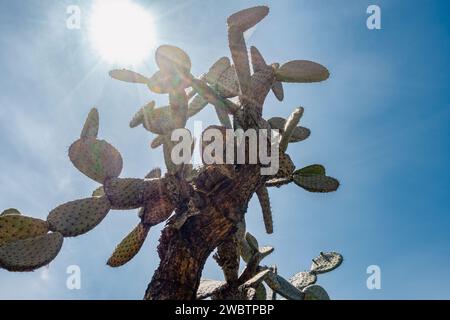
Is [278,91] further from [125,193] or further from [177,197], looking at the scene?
[125,193]

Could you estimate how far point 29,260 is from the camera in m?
2.95

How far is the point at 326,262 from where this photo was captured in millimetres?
4922

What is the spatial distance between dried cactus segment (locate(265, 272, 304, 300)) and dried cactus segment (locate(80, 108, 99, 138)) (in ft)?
6.23

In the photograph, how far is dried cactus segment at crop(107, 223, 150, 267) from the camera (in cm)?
343

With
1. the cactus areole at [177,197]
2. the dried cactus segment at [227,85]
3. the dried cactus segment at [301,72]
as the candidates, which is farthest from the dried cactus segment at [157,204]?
the dried cactus segment at [301,72]

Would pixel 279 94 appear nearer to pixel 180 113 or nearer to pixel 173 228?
pixel 180 113

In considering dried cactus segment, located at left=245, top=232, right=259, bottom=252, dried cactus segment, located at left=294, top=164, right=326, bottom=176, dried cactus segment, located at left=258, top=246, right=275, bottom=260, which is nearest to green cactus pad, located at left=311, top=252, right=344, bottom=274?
dried cactus segment, located at left=258, top=246, right=275, bottom=260

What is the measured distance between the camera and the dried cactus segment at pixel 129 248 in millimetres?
3434

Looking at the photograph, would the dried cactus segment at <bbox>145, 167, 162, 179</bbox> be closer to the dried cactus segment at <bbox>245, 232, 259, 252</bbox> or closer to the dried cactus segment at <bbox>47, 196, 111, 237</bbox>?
the dried cactus segment at <bbox>47, 196, 111, 237</bbox>

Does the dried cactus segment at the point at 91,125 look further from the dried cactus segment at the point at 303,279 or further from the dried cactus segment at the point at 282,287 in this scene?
the dried cactus segment at the point at 303,279

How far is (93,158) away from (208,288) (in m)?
1.59

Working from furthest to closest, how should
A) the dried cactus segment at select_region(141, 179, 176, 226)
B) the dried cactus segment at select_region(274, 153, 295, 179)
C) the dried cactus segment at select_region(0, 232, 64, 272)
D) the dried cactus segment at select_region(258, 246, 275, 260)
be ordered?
the dried cactus segment at select_region(258, 246, 275, 260)
the dried cactus segment at select_region(274, 153, 295, 179)
the dried cactus segment at select_region(141, 179, 176, 226)
the dried cactus segment at select_region(0, 232, 64, 272)
